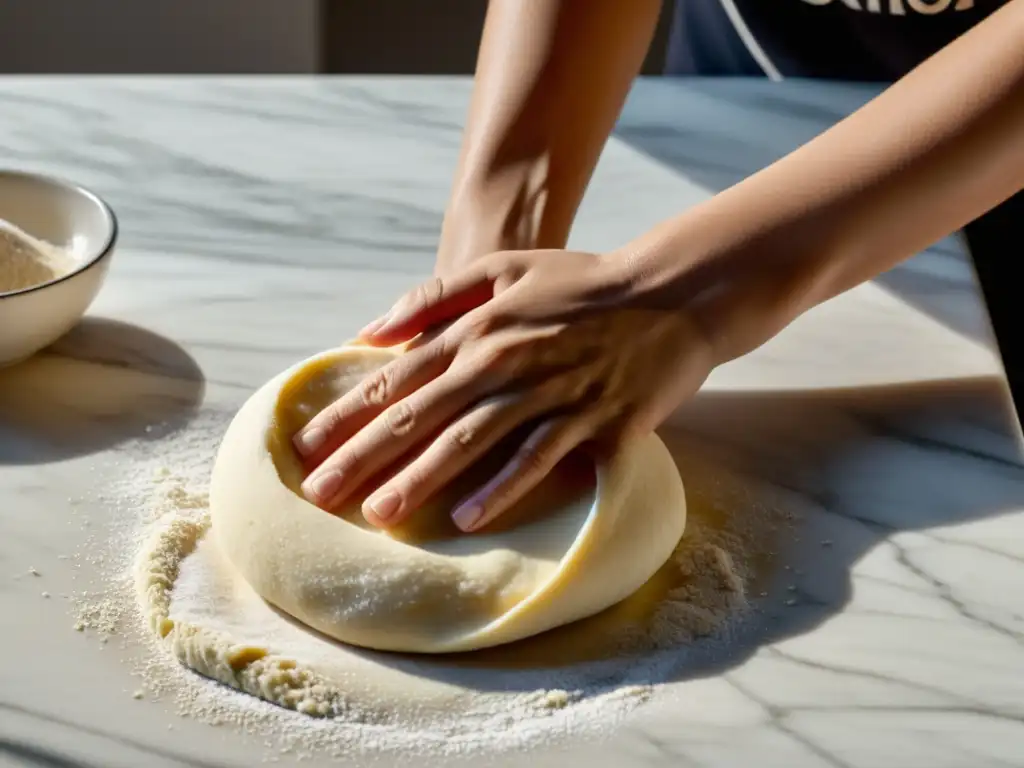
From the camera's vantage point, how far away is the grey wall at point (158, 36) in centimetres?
237

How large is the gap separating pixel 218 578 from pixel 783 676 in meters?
0.45

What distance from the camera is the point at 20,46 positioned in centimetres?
240

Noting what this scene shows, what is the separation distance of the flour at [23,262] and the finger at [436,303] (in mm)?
365

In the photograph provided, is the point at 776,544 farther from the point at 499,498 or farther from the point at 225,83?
the point at 225,83

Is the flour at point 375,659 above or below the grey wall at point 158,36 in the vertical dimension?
below

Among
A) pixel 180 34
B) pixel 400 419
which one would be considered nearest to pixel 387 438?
pixel 400 419

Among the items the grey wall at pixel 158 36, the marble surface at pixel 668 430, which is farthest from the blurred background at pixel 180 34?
the marble surface at pixel 668 430

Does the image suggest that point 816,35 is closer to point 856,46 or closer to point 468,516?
point 856,46

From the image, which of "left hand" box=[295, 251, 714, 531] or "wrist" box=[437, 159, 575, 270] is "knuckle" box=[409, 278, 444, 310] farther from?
"wrist" box=[437, 159, 575, 270]

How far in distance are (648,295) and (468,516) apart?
24 cm

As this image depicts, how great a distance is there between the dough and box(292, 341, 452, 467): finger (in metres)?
0.02

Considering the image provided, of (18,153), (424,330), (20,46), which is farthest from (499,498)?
(20,46)

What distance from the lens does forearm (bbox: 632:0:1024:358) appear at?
3.21ft

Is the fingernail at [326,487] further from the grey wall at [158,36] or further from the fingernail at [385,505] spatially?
the grey wall at [158,36]
